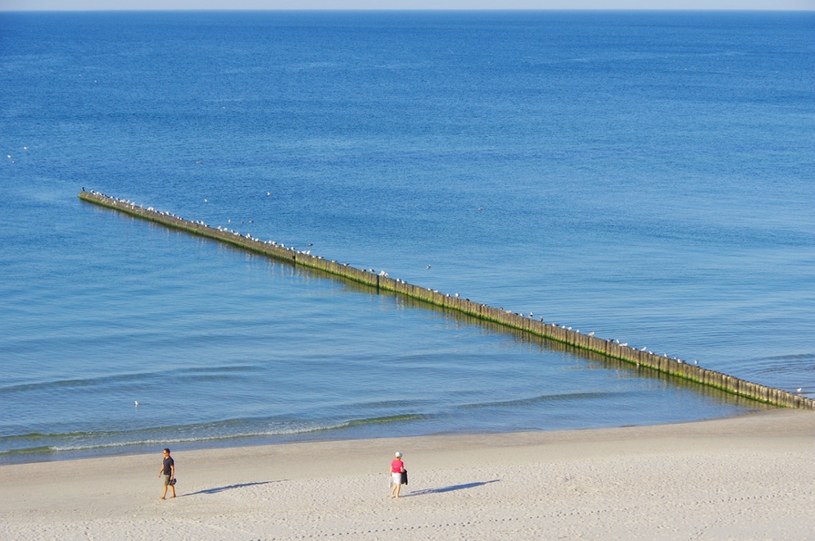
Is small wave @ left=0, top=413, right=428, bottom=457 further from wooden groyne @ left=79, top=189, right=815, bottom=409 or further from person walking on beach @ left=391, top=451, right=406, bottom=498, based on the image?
wooden groyne @ left=79, top=189, right=815, bottom=409

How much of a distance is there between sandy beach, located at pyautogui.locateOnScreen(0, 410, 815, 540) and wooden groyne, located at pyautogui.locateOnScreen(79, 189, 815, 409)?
3.39 m

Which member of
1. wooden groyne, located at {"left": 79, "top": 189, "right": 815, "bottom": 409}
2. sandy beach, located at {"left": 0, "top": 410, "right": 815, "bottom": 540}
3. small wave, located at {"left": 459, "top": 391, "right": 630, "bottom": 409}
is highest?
wooden groyne, located at {"left": 79, "top": 189, "right": 815, "bottom": 409}

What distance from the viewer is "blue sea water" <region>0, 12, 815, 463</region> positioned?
4128cm

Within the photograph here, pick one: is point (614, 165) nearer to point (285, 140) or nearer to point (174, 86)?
point (285, 140)

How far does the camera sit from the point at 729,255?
62.9 meters

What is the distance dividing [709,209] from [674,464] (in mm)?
42952

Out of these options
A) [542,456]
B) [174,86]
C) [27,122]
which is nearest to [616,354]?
[542,456]

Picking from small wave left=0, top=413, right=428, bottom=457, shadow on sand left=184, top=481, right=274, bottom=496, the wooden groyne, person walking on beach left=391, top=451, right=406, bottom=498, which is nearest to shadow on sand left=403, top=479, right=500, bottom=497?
person walking on beach left=391, top=451, right=406, bottom=498

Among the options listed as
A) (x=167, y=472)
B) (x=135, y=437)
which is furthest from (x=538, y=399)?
(x=167, y=472)

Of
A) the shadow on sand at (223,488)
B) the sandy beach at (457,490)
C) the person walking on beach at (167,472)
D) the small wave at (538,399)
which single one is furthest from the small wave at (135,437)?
the person walking on beach at (167,472)

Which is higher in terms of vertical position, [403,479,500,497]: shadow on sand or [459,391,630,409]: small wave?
[459,391,630,409]: small wave

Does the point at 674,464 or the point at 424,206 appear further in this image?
the point at 424,206

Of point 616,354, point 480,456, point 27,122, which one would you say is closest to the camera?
point 480,456

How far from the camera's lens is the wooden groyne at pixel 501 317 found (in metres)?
42.1
